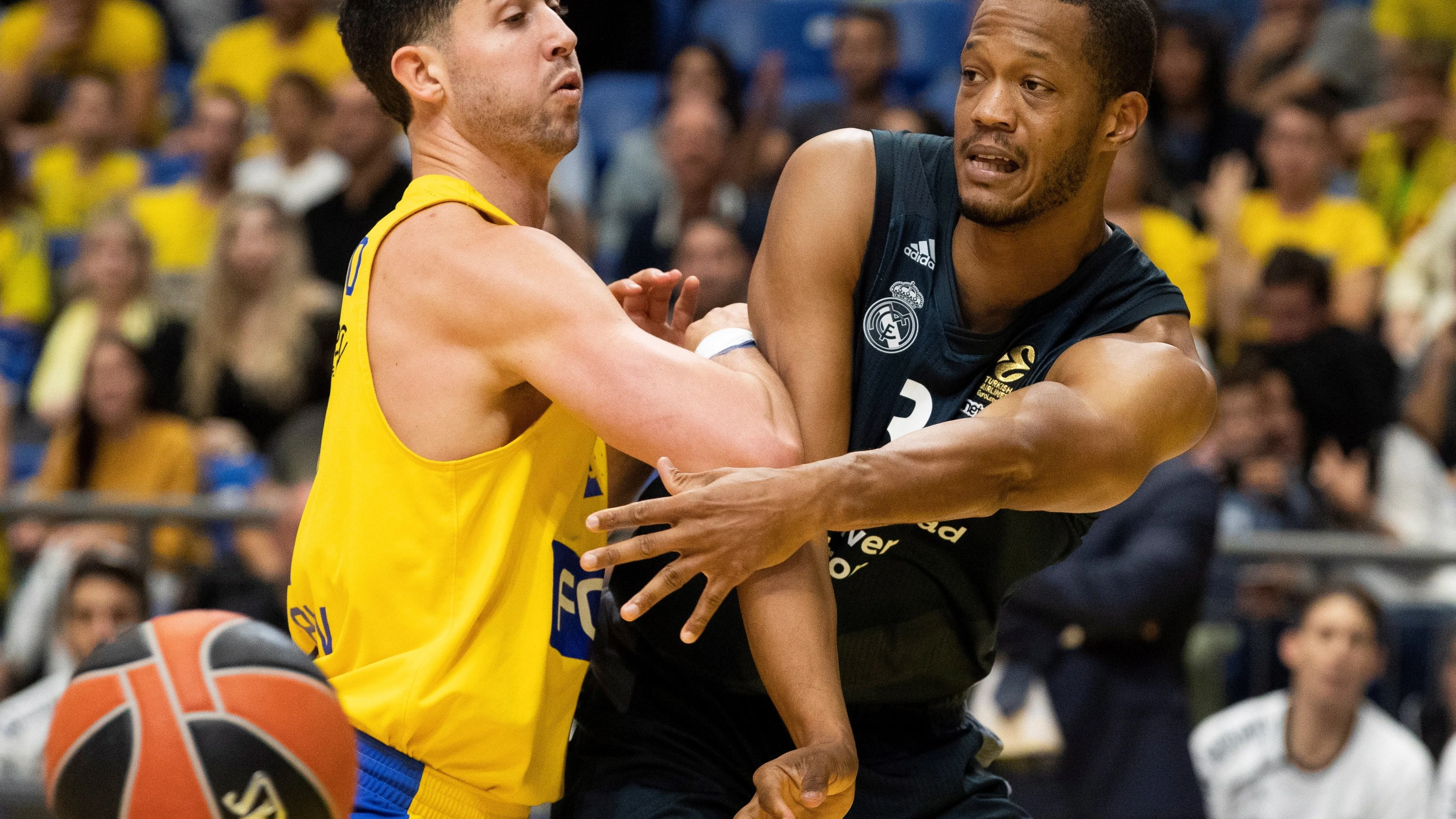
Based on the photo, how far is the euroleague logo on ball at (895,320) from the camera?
10.5ft

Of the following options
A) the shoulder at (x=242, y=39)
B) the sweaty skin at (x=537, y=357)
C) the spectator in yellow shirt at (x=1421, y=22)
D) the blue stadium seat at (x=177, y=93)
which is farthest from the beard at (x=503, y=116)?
the blue stadium seat at (x=177, y=93)

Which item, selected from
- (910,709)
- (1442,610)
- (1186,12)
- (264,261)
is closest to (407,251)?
(910,709)

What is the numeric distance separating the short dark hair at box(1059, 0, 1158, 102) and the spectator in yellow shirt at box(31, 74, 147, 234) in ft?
26.0

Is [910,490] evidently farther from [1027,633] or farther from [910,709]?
[1027,633]

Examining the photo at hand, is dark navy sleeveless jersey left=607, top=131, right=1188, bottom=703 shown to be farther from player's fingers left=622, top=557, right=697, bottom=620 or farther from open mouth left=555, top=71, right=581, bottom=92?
open mouth left=555, top=71, right=581, bottom=92

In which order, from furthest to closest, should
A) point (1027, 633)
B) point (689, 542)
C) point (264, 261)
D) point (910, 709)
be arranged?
1. point (264, 261)
2. point (1027, 633)
3. point (910, 709)
4. point (689, 542)

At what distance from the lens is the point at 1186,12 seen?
906cm

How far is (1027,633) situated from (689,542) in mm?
3445

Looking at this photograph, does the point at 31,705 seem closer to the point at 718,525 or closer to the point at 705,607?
the point at 705,607

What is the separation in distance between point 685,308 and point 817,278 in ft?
1.16

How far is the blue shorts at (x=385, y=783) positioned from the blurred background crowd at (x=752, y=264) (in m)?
3.24

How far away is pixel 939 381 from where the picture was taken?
319 centimetres

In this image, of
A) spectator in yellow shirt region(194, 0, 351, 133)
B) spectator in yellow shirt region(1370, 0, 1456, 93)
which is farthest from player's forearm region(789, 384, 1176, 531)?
spectator in yellow shirt region(194, 0, 351, 133)

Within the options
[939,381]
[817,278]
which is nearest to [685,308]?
[817,278]
